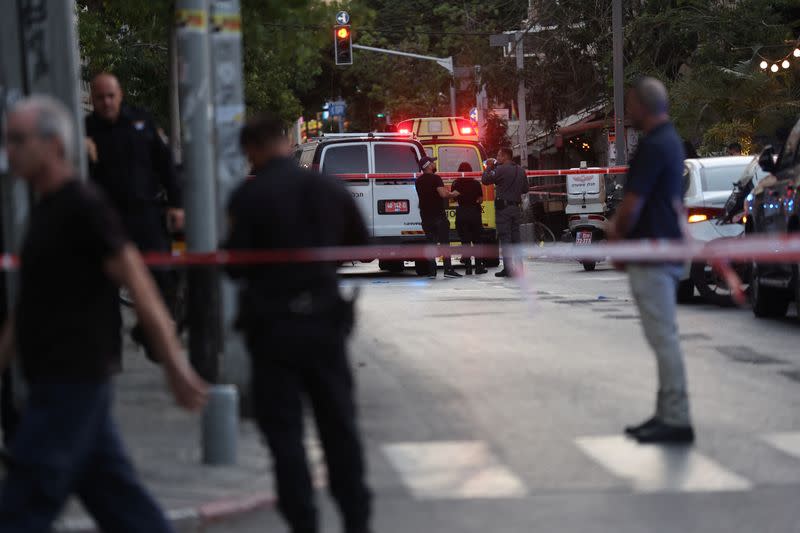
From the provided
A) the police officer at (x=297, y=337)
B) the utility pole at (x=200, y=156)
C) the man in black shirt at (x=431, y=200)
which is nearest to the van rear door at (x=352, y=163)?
the man in black shirt at (x=431, y=200)

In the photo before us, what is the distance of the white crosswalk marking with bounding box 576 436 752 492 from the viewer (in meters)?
7.22

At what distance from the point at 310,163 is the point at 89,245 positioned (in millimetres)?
20724

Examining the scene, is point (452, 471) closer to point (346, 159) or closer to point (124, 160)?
point (124, 160)

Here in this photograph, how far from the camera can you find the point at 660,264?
805 cm

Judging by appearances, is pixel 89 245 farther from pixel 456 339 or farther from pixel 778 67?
pixel 778 67

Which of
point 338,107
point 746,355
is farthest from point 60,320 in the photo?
point 338,107

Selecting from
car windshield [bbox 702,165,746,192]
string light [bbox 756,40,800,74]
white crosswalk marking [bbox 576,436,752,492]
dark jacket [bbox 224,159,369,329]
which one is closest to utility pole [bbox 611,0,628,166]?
string light [bbox 756,40,800,74]

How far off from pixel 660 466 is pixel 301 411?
2677 millimetres

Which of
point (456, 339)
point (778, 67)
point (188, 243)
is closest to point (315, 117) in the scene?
point (778, 67)

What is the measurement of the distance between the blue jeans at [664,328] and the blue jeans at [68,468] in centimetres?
393

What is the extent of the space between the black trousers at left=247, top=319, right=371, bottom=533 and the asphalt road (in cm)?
86

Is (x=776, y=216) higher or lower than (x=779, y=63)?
lower

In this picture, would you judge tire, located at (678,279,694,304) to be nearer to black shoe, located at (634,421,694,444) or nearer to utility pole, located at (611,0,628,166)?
black shoe, located at (634,421,694,444)

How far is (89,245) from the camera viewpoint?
181 inches
